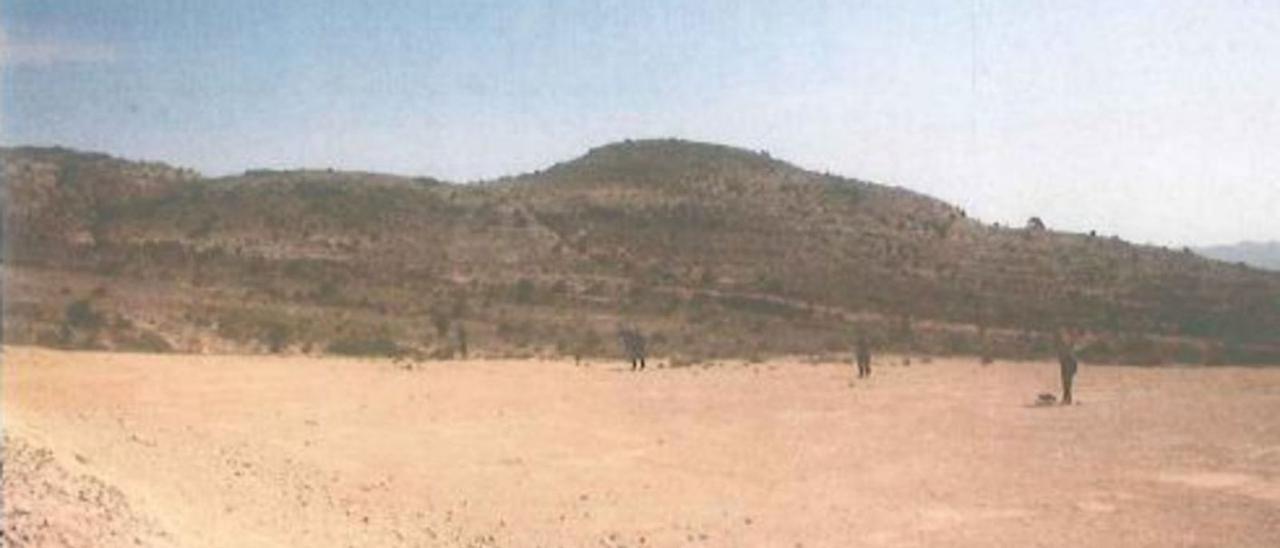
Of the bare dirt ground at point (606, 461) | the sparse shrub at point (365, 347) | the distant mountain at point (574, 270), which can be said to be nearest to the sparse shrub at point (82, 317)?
the distant mountain at point (574, 270)

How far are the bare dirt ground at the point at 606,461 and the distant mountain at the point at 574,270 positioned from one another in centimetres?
1231

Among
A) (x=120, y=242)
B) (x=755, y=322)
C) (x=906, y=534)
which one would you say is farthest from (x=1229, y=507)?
(x=120, y=242)

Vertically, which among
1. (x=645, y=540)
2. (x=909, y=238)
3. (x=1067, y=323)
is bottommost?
(x=645, y=540)

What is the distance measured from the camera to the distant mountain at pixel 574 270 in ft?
158

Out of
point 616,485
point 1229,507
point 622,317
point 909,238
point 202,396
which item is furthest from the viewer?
point 909,238

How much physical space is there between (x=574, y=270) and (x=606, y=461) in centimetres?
4838

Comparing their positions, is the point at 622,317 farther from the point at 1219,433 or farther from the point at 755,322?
the point at 1219,433

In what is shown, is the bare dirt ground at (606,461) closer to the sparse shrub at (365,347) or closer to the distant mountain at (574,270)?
the sparse shrub at (365,347)

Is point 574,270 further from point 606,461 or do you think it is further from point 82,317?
point 606,461

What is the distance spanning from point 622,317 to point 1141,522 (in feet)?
136

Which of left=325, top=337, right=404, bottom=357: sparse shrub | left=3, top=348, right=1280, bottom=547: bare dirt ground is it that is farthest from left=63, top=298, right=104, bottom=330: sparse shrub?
left=3, top=348, right=1280, bottom=547: bare dirt ground

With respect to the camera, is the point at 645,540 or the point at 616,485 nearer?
the point at 645,540

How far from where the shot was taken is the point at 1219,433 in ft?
79.2

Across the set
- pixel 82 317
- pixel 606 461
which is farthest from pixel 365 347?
pixel 606 461
